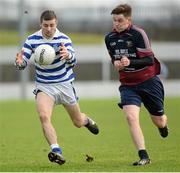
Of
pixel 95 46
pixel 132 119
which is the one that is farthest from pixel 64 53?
Answer: pixel 95 46

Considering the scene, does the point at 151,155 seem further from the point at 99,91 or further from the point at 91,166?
the point at 99,91

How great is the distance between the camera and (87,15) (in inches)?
2354

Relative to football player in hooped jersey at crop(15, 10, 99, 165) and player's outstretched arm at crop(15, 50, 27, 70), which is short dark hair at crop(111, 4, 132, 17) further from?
player's outstretched arm at crop(15, 50, 27, 70)

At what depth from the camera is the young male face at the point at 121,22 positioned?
12.4 metres

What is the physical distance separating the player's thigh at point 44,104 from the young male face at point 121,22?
1.49 meters

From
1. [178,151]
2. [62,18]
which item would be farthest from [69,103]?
[62,18]

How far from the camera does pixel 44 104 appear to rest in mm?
12594

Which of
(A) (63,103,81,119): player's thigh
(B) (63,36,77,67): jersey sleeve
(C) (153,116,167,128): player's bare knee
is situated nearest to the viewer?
(B) (63,36,77,67): jersey sleeve

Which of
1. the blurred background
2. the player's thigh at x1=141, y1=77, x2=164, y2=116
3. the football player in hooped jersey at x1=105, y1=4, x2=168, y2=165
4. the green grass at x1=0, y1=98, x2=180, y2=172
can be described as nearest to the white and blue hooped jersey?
the football player in hooped jersey at x1=105, y1=4, x2=168, y2=165

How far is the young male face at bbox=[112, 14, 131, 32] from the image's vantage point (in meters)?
12.4

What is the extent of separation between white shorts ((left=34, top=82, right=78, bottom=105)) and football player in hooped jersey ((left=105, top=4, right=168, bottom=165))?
83 centimetres

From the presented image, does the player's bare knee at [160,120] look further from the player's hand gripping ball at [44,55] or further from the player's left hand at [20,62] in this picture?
the player's left hand at [20,62]

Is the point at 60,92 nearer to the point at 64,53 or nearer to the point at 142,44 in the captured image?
the point at 64,53

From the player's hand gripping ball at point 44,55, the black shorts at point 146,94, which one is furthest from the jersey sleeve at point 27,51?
the black shorts at point 146,94
